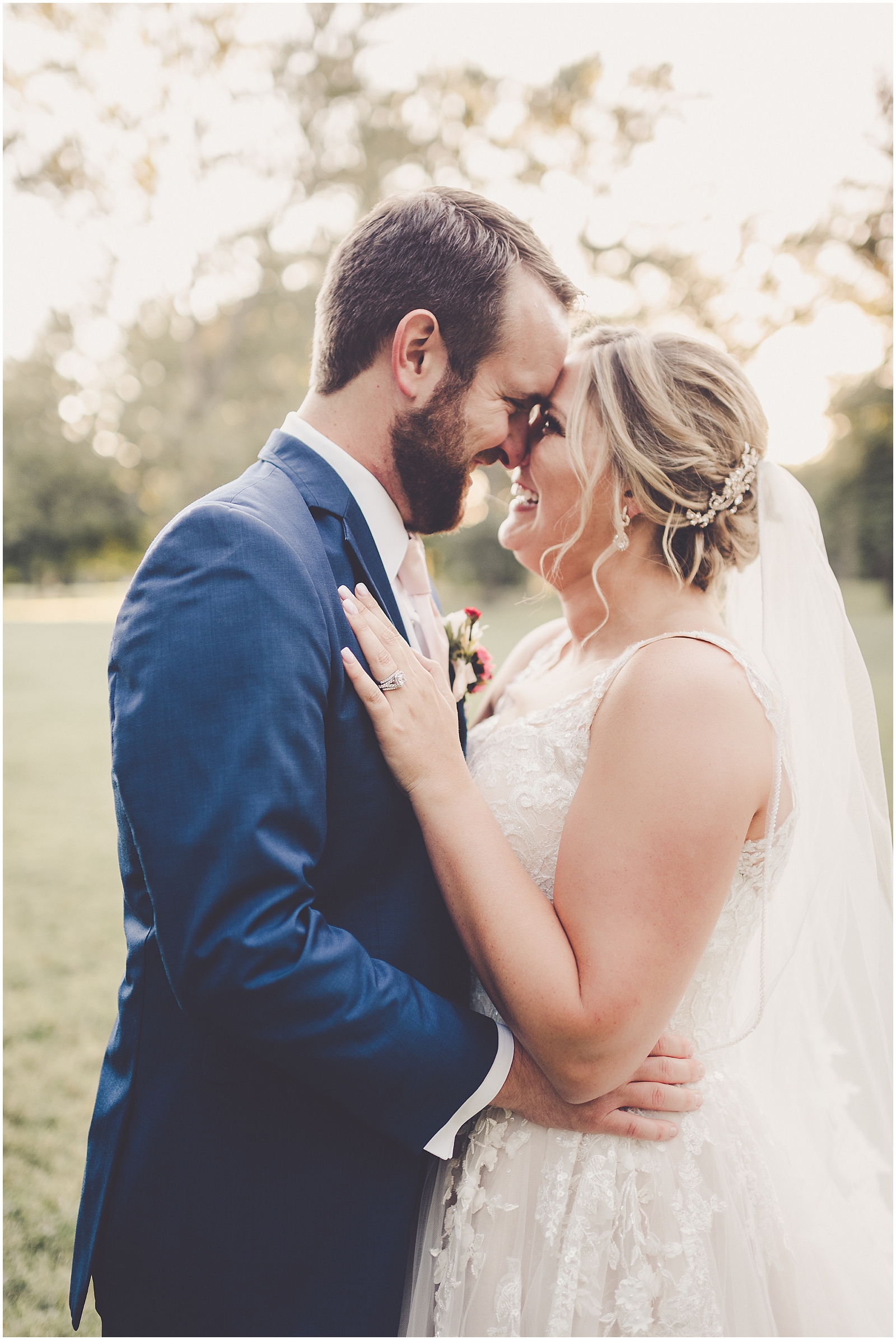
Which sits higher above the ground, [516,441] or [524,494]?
[516,441]

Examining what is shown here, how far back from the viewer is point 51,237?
1302 cm

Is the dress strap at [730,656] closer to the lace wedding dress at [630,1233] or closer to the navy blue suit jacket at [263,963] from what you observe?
the lace wedding dress at [630,1233]

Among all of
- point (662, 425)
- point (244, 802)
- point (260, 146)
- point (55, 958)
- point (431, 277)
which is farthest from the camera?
point (260, 146)

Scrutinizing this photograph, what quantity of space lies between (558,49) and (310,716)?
1195cm

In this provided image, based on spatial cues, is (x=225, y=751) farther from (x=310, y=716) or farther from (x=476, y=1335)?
(x=476, y=1335)

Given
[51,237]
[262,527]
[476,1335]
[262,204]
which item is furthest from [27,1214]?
[262,204]

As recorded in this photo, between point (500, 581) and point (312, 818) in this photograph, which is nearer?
point (312, 818)

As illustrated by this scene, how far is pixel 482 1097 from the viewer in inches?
Answer: 70.2

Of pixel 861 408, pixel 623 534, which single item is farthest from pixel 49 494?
pixel 623 534

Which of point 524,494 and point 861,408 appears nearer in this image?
point 524,494

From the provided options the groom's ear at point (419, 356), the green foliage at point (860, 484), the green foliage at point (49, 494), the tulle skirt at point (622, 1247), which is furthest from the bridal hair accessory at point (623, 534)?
the green foliage at point (49, 494)

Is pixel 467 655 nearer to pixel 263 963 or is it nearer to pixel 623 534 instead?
pixel 623 534

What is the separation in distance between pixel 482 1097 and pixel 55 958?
5.65 metres

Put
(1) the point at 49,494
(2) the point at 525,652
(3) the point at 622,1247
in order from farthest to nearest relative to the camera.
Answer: (1) the point at 49,494 → (2) the point at 525,652 → (3) the point at 622,1247
